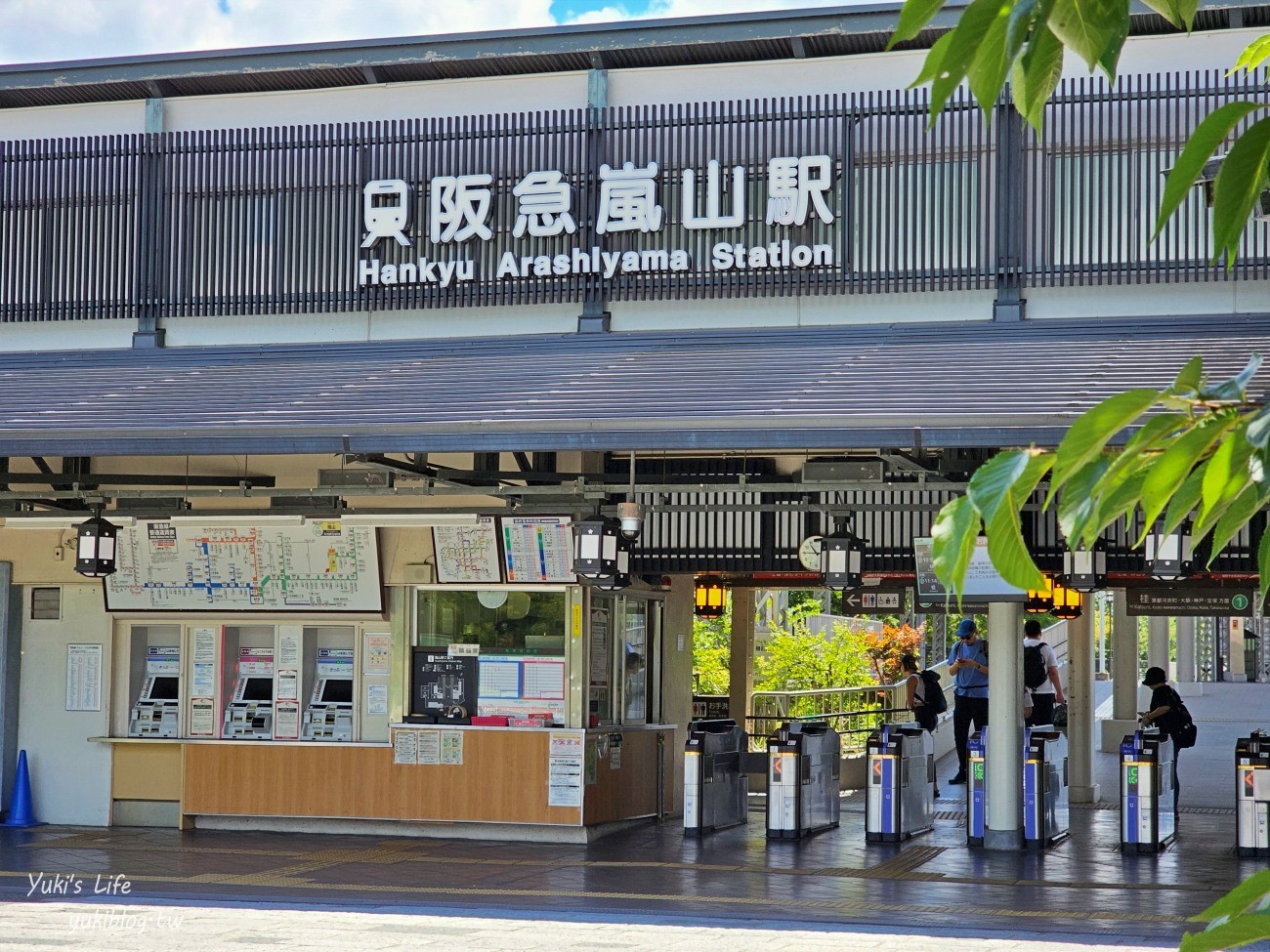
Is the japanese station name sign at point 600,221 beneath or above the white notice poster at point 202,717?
above

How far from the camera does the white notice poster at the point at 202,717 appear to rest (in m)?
14.5

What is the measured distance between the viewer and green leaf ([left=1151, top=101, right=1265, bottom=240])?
1.50 metres

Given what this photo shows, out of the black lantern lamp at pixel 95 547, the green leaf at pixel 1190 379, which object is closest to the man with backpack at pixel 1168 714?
the black lantern lamp at pixel 95 547

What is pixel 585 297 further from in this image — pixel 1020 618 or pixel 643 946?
pixel 643 946

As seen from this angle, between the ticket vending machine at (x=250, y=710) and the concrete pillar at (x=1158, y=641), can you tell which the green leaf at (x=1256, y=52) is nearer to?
the ticket vending machine at (x=250, y=710)

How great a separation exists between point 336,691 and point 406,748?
3.00 feet

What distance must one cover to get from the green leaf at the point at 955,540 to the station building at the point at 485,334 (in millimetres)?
9237

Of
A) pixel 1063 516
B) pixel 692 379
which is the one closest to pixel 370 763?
pixel 692 379

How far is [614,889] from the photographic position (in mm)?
11039

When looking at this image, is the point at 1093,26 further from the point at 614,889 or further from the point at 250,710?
the point at 250,710

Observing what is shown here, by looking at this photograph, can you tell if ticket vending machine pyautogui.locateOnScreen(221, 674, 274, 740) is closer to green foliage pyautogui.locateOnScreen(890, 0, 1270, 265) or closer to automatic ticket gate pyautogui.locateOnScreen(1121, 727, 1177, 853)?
automatic ticket gate pyautogui.locateOnScreen(1121, 727, 1177, 853)

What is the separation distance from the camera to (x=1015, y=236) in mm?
12414

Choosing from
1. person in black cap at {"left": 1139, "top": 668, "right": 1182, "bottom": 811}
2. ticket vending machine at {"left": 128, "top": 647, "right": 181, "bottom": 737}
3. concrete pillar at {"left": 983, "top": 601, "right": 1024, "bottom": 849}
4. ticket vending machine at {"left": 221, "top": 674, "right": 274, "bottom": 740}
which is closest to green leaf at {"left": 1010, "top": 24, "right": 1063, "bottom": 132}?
concrete pillar at {"left": 983, "top": 601, "right": 1024, "bottom": 849}

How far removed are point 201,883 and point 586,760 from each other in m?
3.57
